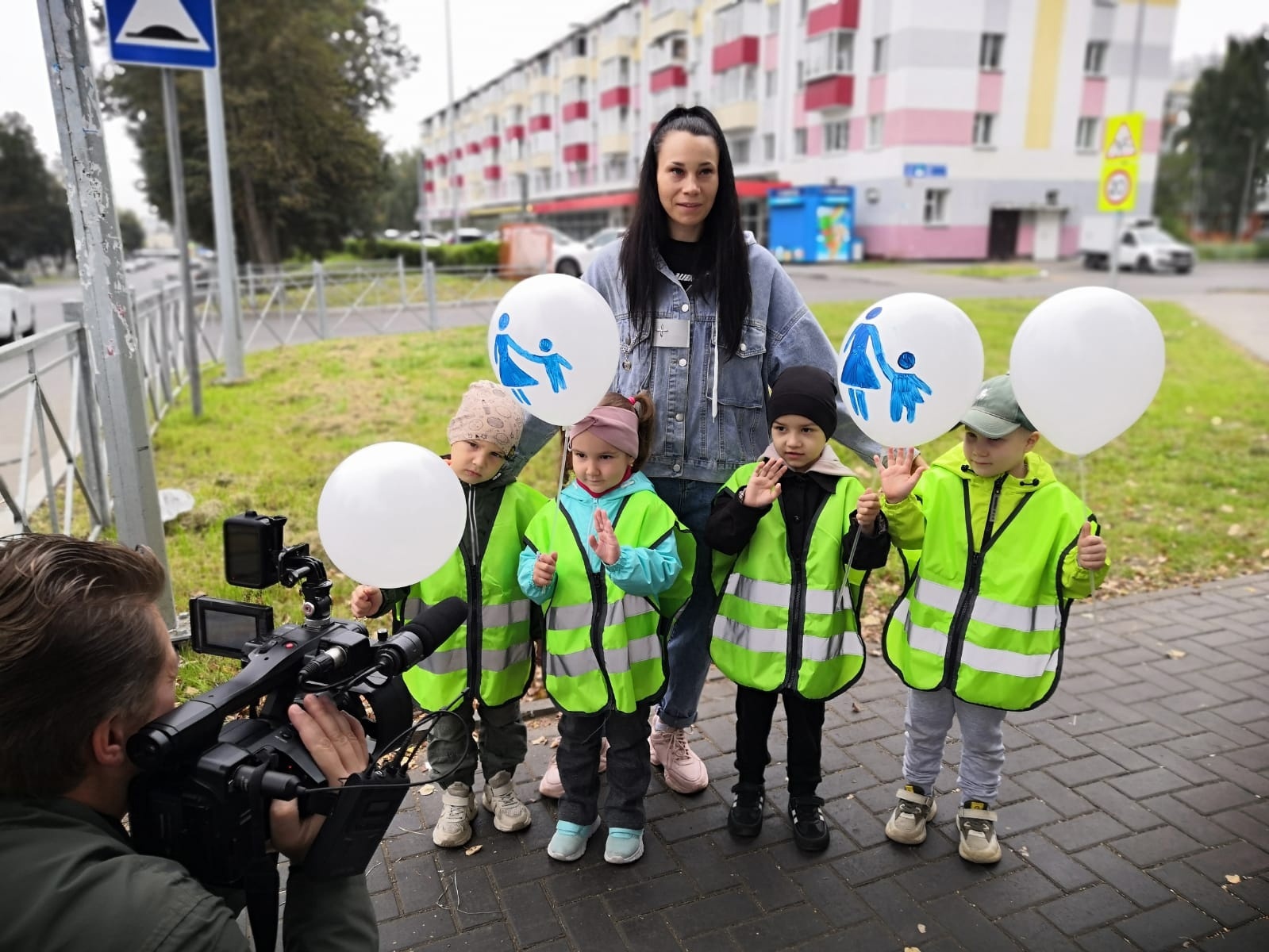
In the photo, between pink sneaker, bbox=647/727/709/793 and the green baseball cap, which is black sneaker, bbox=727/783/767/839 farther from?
the green baseball cap

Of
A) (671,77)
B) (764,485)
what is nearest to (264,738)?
(764,485)

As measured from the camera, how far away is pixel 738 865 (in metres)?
2.73

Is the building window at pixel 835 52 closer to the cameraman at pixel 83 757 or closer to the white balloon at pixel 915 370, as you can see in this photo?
the white balloon at pixel 915 370

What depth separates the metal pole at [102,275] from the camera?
10.7ft

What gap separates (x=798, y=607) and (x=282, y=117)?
2368 centimetres

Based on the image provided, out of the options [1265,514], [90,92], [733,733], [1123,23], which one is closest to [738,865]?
[733,733]

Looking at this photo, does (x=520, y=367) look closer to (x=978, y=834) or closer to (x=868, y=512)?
(x=868, y=512)

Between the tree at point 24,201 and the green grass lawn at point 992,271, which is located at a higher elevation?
the tree at point 24,201

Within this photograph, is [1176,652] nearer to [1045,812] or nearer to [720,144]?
[1045,812]

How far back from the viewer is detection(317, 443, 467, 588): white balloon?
2.01 meters

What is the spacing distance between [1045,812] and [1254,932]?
657 millimetres

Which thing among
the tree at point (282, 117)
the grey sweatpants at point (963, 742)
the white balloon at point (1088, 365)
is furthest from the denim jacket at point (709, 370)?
the tree at point (282, 117)

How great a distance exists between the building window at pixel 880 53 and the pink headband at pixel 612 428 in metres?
32.8

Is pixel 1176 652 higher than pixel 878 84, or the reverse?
pixel 878 84
